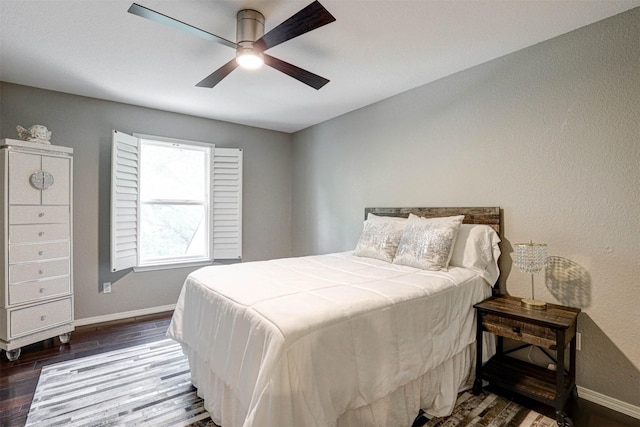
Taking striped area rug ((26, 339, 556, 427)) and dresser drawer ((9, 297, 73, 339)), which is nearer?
striped area rug ((26, 339, 556, 427))

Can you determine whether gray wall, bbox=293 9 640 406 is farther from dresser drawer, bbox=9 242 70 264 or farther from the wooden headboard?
dresser drawer, bbox=9 242 70 264

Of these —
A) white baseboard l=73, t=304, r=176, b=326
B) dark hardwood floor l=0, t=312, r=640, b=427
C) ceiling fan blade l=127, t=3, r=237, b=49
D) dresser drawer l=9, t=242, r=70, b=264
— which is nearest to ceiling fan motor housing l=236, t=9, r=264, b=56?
ceiling fan blade l=127, t=3, r=237, b=49

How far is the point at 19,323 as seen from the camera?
2666 mm

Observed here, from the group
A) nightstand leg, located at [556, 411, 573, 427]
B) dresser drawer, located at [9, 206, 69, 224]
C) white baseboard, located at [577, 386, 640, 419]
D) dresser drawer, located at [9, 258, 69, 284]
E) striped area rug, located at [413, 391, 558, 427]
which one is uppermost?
dresser drawer, located at [9, 206, 69, 224]

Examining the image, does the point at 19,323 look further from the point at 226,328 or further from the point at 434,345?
the point at 434,345

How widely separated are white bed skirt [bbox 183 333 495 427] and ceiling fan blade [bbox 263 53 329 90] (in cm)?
203

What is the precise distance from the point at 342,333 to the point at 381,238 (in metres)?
1.54

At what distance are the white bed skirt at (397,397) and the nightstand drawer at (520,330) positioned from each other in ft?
0.78

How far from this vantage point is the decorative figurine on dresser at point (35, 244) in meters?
2.61

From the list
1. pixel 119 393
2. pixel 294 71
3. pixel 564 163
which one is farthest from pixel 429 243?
pixel 119 393

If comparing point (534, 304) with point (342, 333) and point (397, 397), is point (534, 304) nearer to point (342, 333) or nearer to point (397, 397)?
point (397, 397)

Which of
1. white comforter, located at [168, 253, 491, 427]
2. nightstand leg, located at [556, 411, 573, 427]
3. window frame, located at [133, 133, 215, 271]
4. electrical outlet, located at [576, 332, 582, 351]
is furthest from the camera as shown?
window frame, located at [133, 133, 215, 271]

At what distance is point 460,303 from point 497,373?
22.5 inches

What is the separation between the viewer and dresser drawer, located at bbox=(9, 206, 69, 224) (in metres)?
2.65
